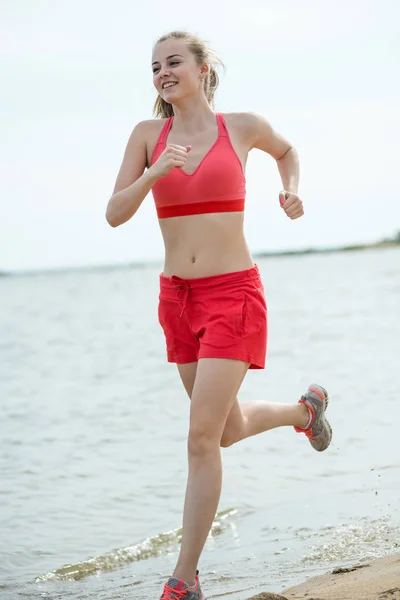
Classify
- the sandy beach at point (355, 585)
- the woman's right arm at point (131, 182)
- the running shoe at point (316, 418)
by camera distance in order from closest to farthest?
the sandy beach at point (355, 585)
the woman's right arm at point (131, 182)
the running shoe at point (316, 418)

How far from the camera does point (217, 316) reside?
13.7 ft

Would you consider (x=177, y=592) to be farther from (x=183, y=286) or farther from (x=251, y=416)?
(x=183, y=286)

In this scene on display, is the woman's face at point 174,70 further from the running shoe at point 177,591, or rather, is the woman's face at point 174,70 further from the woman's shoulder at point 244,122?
the running shoe at point 177,591

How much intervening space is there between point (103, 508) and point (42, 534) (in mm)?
606

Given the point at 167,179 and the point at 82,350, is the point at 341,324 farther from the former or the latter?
the point at 167,179

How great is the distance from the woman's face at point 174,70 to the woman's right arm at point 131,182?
21 cm

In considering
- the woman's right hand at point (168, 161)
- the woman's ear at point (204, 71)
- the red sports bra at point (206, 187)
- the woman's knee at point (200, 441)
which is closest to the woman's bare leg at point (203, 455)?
the woman's knee at point (200, 441)

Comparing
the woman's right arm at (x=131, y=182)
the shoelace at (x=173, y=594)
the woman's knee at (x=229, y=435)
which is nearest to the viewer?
the shoelace at (x=173, y=594)

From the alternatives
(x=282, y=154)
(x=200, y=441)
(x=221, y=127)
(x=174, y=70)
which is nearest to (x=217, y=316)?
(x=200, y=441)

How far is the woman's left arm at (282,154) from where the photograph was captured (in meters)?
4.26

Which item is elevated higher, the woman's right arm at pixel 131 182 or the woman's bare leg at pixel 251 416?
the woman's right arm at pixel 131 182

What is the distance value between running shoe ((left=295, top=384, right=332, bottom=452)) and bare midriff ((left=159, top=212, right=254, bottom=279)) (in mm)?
1551

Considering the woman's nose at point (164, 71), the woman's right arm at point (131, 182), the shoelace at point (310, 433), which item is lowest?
the shoelace at point (310, 433)

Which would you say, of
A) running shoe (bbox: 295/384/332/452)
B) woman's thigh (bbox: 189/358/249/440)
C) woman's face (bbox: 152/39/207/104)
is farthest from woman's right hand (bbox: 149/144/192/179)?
running shoe (bbox: 295/384/332/452)
